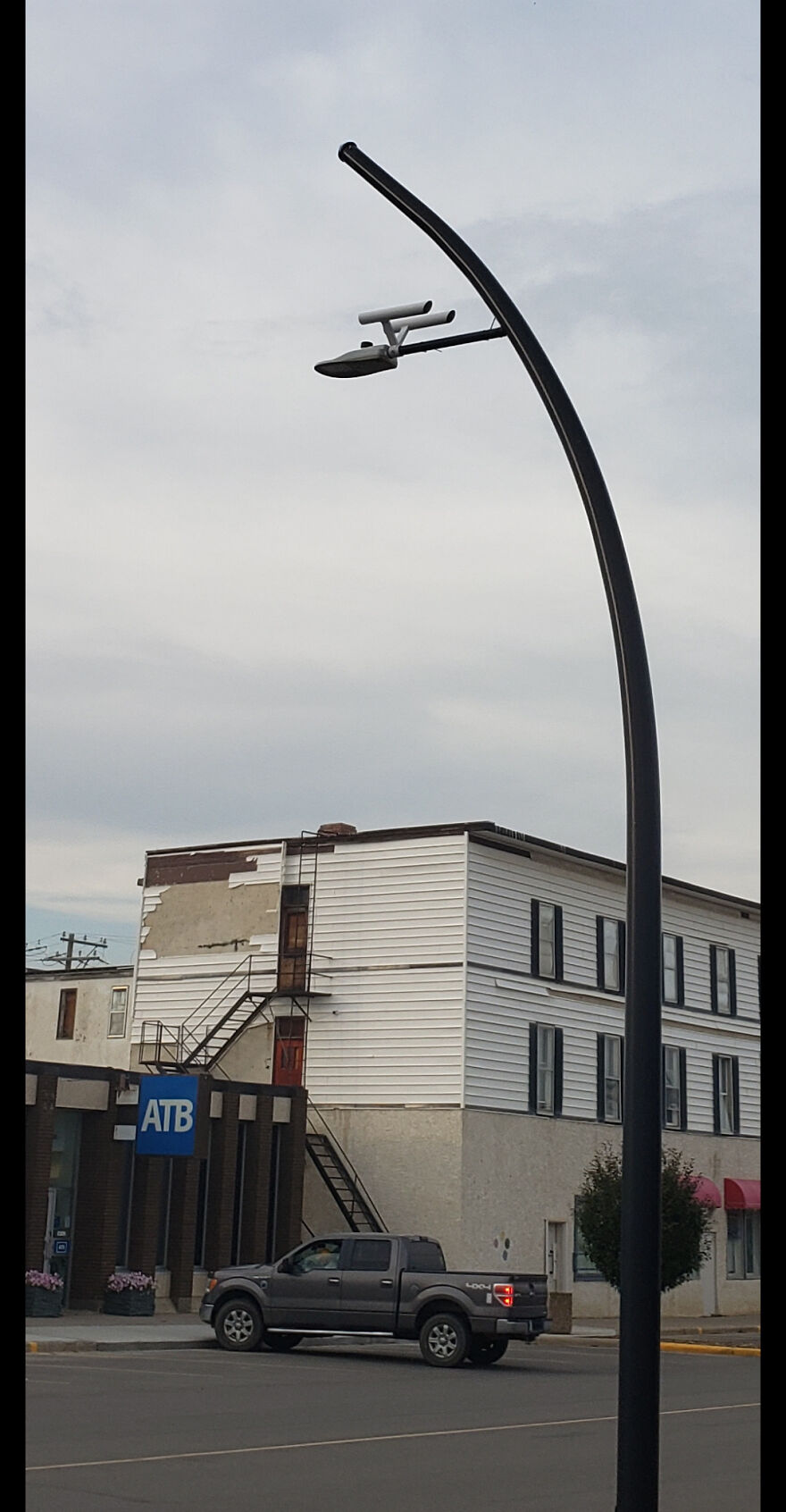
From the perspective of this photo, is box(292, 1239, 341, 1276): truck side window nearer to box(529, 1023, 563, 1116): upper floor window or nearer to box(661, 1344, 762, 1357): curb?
box(661, 1344, 762, 1357): curb

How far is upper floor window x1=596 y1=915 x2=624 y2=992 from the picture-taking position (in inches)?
1638

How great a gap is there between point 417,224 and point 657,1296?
5.70 meters

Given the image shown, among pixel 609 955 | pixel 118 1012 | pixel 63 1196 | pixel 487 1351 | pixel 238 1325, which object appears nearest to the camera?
→ pixel 487 1351

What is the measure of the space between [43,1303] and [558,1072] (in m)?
15.0

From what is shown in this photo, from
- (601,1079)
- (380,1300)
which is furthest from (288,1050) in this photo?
(380,1300)

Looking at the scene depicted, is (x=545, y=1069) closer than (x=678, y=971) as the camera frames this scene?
Yes

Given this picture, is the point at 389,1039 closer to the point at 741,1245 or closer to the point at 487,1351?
the point at 487,1351

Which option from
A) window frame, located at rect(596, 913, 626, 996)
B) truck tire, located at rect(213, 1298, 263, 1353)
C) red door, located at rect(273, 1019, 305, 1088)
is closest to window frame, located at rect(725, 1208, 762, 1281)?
window frame, located at rect(596, 913, 626, 996)

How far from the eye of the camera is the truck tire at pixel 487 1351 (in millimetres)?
23172

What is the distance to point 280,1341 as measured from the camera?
24.9m

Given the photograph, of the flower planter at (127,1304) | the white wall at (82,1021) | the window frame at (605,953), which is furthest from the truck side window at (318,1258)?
the white wall at (82,1021)

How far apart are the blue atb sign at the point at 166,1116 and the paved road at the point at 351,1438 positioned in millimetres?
7015

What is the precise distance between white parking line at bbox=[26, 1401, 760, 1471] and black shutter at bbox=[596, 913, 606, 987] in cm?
2285
